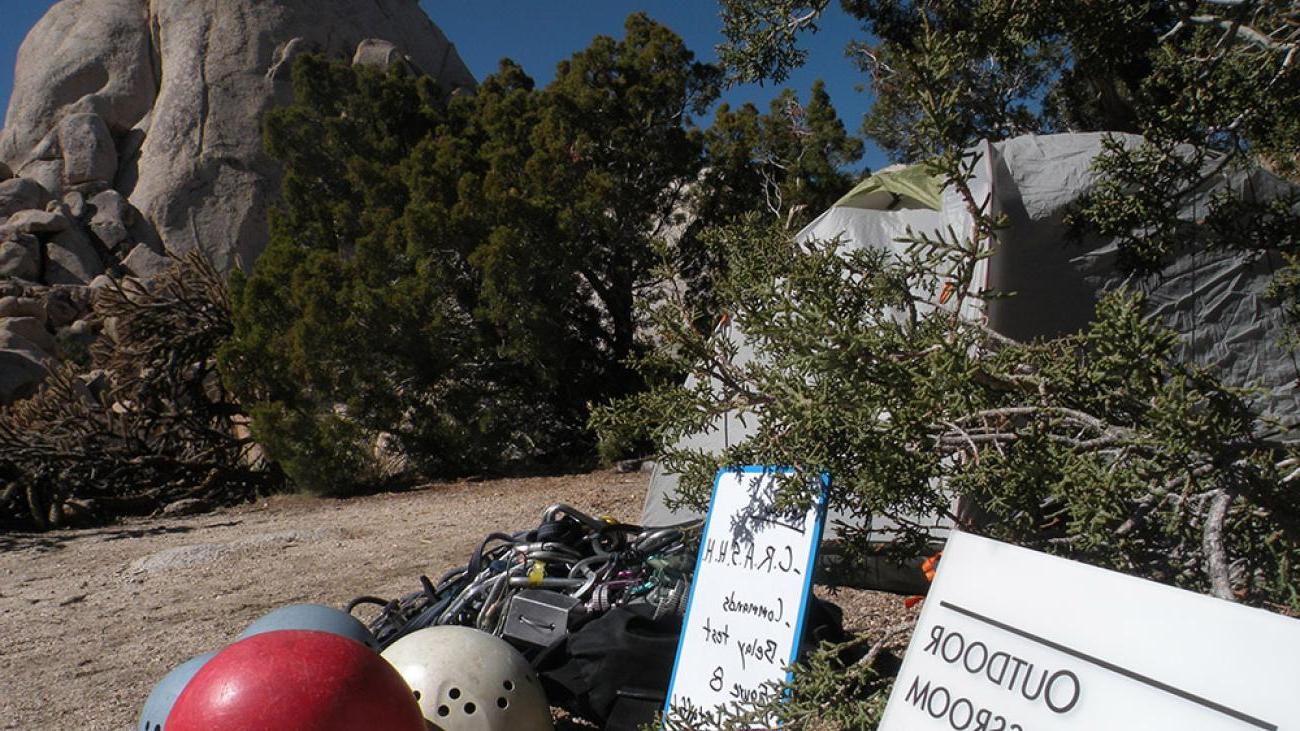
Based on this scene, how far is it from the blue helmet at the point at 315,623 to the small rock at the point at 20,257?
2680cm

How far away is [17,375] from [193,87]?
14.7 m

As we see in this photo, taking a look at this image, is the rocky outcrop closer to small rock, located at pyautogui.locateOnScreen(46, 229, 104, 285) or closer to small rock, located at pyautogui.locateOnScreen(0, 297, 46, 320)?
small rock, located at pyautogui.locateOnScreen(46, 229, 104, 285)

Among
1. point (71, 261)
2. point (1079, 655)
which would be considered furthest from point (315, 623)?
point (71, 261)

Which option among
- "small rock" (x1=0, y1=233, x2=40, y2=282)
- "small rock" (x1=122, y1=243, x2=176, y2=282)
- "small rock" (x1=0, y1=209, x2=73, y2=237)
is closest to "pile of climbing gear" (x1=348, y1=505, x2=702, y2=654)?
"small rock" (x1=122, y1=243, x2=176, y2=282)

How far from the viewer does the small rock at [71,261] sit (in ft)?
88.1

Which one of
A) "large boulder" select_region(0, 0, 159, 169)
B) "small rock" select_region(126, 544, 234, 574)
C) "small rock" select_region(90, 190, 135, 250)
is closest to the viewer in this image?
"small rock" select_region(126, 544, 234, 574)

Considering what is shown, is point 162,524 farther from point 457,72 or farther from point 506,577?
point 457,72

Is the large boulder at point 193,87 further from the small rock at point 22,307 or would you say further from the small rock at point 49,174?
the small rock at point 22,307

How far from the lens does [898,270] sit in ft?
8.96

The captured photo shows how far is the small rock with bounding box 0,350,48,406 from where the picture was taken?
57.6ft

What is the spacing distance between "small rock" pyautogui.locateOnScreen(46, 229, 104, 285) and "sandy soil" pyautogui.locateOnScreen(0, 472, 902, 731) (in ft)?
63.3

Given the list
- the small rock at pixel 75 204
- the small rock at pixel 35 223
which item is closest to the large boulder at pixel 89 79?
the small rock at pixel 75 204

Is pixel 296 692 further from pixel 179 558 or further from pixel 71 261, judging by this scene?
pixel 71 261

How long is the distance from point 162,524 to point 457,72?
23.4 metres
